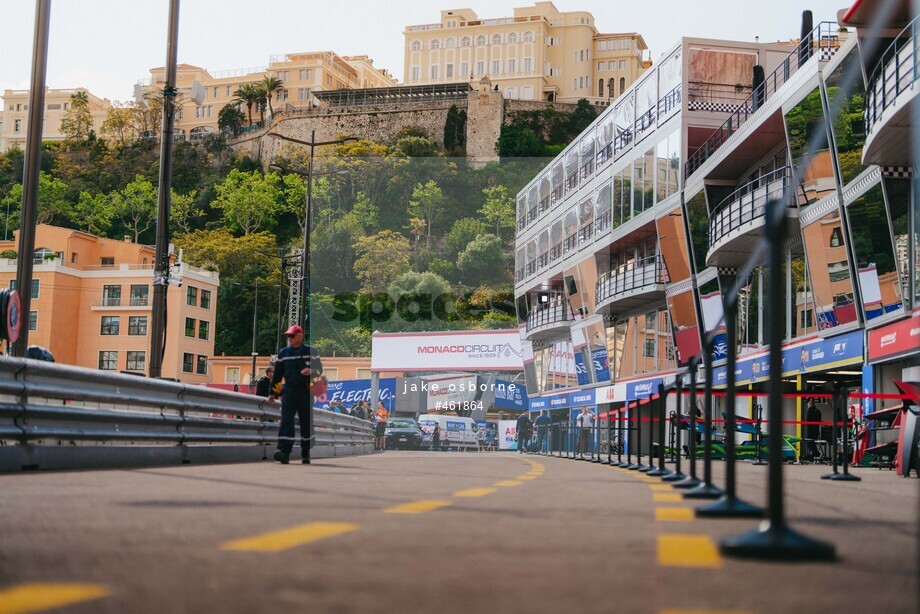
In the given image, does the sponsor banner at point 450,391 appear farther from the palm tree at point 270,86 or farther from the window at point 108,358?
the palm tree at point 270,86

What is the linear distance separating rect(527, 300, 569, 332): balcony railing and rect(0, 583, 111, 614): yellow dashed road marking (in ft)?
190

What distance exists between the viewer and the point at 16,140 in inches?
7490

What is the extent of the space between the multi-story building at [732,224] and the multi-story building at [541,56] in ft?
318

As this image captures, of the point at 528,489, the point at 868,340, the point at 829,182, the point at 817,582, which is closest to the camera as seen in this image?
the point at 817,582

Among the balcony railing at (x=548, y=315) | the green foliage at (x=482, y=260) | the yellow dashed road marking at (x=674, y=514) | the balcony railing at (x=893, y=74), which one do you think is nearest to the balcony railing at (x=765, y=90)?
the balcony railing at (x=893, y=74)

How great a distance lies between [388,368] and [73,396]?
68924mm

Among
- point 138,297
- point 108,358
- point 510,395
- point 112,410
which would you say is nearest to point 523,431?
point 510,395

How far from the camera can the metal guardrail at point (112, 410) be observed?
1085 cm

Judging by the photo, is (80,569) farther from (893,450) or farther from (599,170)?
(599,170)

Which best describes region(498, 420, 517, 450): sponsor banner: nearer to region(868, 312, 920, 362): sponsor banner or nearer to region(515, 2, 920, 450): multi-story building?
region(515, 2, 920, 450): multi-story building

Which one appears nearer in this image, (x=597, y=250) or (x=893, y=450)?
(x=893, y=450)

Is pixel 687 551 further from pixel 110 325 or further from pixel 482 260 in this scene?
pixel 482 260

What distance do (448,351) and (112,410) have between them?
6880cm

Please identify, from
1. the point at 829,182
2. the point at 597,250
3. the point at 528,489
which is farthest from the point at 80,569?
the point at 597,250
